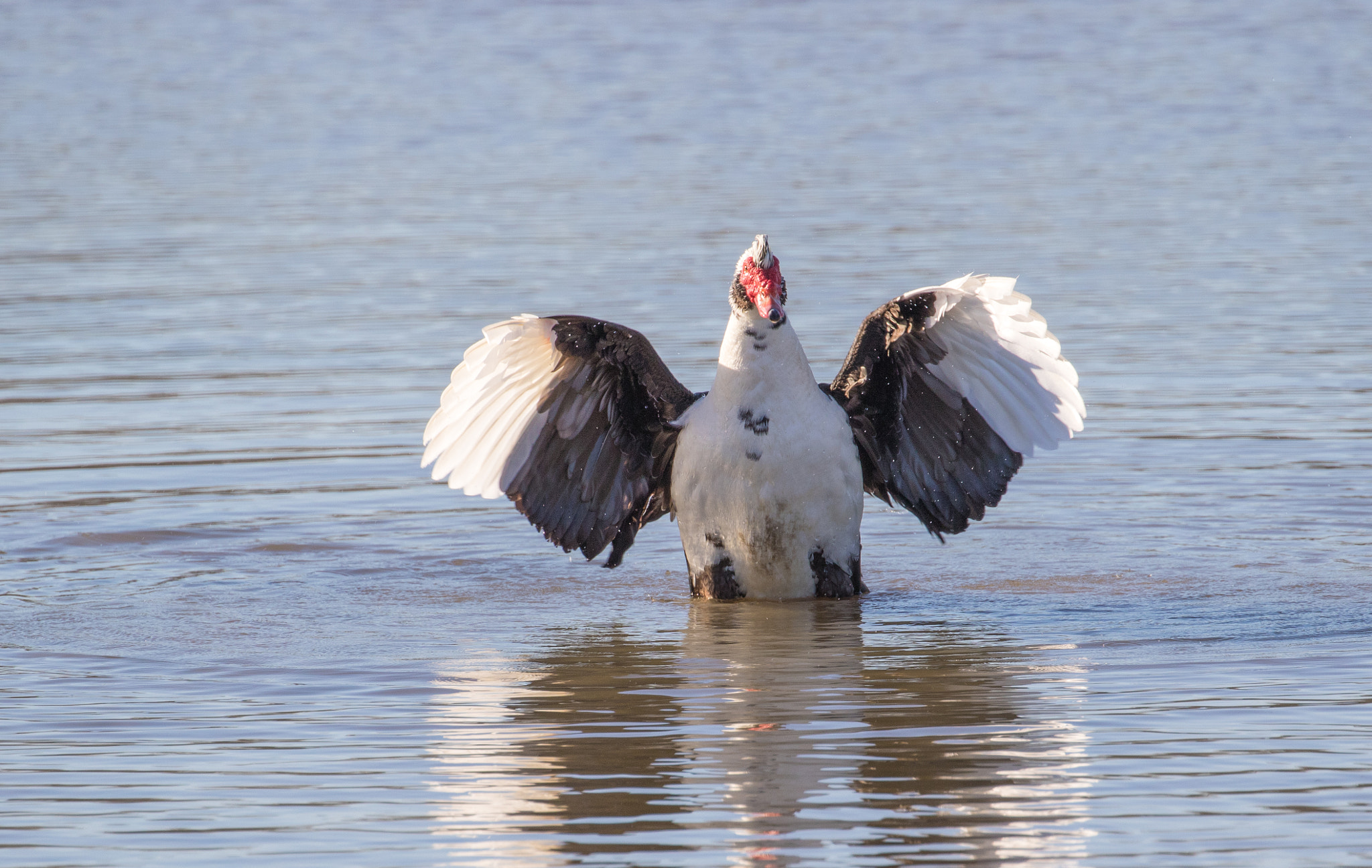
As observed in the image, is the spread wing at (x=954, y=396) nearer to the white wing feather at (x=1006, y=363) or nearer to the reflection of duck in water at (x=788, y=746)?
the white wing feather at (x=1006, y=363)

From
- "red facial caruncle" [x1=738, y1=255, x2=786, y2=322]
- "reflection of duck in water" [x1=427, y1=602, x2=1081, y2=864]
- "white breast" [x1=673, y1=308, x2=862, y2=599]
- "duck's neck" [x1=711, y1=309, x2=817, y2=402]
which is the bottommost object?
"reflection of duck in water" [x1=427, y1=602, x2=1081, y2=864]

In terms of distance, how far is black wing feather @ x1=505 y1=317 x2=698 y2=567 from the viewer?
23.5 feet

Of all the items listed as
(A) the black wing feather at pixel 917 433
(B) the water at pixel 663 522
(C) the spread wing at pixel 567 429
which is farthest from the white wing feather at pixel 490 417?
(A) the black wing feather at pixel 917 433

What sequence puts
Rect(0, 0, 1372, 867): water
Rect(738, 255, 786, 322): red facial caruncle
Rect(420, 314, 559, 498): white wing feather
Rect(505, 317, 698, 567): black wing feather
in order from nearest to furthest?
Rect(0, 0, 1372, 867): water
Rect(738, 255, 786, 322): red facial caruncle
Rect(505, 317, 698, 567): black wing feather
Rect(420, 314, 559, 498): white wing feather

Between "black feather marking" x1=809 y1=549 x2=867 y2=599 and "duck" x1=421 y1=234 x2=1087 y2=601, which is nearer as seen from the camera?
"duck" x1=421 y1=234 x2=1087 y2=601

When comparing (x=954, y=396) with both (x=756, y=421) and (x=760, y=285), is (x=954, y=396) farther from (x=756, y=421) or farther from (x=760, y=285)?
(x=760, y=285)

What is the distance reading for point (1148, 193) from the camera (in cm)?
1576

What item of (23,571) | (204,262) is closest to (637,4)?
(204,262)

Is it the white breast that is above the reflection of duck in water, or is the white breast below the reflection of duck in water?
above

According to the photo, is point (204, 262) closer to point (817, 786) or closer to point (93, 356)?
point (93, 356)

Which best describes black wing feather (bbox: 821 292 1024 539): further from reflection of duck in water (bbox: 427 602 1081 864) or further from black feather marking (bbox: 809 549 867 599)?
reflection of duck in water (bbox: 427 602 1081 864)

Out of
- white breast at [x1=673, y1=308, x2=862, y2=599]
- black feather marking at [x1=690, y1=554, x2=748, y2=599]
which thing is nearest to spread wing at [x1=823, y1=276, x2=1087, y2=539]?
white breast at [x1=673, y1=308, x2=862, y2=599]

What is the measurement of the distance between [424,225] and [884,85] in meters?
8.88

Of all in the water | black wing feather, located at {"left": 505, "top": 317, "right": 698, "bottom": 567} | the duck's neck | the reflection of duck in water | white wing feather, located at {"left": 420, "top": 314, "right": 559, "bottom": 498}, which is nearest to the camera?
the reflection of duck in water
